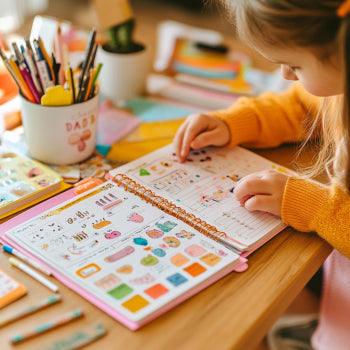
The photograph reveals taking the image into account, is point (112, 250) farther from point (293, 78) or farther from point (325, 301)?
point (325, 301)

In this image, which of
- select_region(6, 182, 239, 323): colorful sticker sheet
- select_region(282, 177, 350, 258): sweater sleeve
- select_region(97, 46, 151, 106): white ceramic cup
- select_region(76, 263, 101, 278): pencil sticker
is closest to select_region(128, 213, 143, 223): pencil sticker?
select_region(6, 182, 239, 323): colorful sticker sheet

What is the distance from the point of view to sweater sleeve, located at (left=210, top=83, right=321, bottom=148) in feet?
2.85

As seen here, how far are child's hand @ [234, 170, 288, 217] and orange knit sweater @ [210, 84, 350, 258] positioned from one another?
0.01 m

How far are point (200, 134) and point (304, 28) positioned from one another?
0.31 meters

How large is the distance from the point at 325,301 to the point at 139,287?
0.47m

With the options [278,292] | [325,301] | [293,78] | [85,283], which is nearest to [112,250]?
[85,283]

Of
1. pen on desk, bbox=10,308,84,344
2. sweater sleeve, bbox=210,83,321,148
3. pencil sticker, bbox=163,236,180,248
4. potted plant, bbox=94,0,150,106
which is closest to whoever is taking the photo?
pen on desk, bbox=10,308,84,344

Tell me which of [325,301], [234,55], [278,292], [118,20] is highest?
[118,20]

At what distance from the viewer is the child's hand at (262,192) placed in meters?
0.67

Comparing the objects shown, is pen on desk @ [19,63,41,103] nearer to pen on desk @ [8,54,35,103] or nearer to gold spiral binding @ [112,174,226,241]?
pen on desk @ [8,54,35,103]

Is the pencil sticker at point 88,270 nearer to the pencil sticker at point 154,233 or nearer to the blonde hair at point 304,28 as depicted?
the pencil sticker at point 154,233

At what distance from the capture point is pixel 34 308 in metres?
0.51

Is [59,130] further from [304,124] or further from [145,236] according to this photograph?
[304,124]

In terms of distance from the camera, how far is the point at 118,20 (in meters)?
1.02
